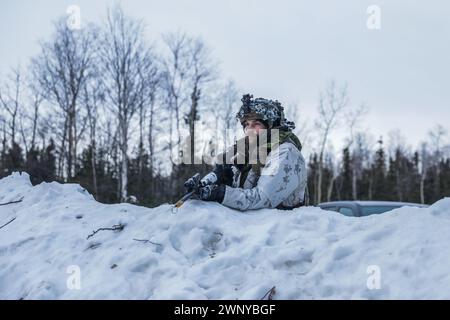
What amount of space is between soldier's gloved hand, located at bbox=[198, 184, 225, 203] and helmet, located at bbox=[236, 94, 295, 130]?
796 millimetres

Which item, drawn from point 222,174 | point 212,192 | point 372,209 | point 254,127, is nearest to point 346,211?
point 372,209

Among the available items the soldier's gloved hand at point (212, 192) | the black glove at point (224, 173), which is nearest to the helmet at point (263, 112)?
the black glove at point (224, 173)

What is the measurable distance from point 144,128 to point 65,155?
5282 millimetres

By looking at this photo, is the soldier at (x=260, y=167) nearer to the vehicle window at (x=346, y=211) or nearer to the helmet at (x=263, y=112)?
the helmet at (x=263, y=112)

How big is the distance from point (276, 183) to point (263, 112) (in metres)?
0.72

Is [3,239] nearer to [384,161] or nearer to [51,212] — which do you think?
[51,212]

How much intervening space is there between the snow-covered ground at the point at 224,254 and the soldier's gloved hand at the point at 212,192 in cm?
6

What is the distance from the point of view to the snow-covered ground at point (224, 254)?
109 inches

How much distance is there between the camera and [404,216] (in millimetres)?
3264

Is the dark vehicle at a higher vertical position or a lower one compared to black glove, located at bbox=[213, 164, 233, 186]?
lower

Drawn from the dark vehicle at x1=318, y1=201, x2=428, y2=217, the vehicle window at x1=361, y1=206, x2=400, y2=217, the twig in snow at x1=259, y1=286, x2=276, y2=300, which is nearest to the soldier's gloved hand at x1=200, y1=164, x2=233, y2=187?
the twig in snow at x1=259, y1=286, x2=276, y2=300

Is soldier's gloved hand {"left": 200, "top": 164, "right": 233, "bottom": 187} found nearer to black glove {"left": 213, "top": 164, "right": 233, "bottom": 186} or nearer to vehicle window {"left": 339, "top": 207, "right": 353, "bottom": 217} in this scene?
black glove {"left": 213, "top": 164, "right": 233, "bottom": 186}

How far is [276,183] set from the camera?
3.90 meters

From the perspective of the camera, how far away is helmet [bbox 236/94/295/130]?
4270mm
